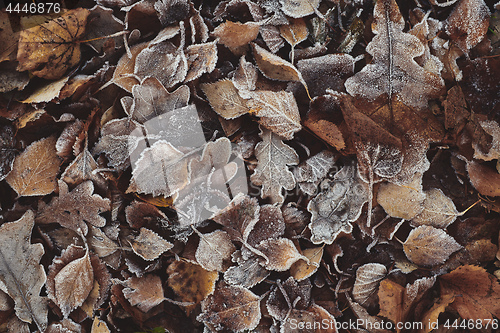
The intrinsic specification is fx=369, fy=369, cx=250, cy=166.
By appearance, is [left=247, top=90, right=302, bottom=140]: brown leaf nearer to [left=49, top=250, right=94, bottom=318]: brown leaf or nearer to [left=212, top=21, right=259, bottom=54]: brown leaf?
[left=212, top=21, right=259, bottom=54]: brown leaf

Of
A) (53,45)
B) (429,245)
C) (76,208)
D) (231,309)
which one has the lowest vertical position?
(231,309)

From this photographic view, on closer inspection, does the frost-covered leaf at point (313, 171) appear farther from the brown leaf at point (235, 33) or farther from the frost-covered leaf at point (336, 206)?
the brown leaf at point (235, 33)

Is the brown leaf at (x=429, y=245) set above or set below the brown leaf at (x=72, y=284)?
above

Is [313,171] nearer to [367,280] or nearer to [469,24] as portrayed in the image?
[367,280]

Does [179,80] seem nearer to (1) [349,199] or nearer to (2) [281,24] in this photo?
(2) [281,24]

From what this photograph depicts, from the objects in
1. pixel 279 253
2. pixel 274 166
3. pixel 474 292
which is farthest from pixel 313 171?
pixel 474 292

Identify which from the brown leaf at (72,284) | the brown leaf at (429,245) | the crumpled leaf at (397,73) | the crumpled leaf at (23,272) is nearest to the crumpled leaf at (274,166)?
the crumpled leaf at (397,73)

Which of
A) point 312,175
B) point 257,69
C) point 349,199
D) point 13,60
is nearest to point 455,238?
point 349,199
